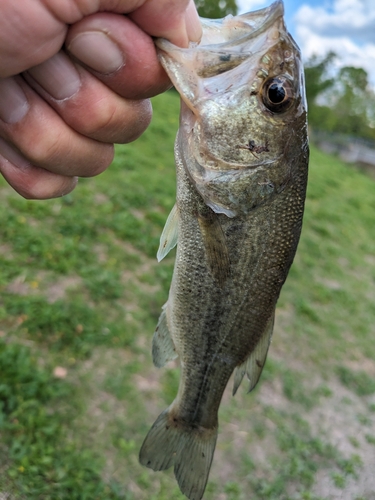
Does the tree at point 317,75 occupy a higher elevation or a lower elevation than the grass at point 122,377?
lower

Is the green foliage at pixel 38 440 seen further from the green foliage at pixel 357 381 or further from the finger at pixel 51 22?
the green foliage at pixel 357 381

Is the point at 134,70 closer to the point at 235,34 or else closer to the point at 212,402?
the point at 235,34

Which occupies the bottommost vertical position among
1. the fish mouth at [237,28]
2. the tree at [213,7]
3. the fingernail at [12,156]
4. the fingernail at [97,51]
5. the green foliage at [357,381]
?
the tree at [213,7]

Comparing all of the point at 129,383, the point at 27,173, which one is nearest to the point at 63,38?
the point at 27,173

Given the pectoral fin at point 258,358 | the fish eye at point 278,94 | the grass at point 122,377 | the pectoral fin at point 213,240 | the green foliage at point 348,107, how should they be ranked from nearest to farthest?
1. the fish eye at point 278,94
2. the pectoral fin at point 213,240
3. the pectoral fin at point 258,358
4. the grass at point 122,377
5. the green foliage at point 348,107

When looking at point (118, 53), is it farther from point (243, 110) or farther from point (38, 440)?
point (38, 440)

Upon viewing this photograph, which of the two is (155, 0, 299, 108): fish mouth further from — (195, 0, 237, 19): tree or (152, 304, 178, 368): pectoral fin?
(195, 0, 237, 19): tree

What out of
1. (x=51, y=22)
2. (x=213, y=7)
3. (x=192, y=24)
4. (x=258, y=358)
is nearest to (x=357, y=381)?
(x=258, y=358)

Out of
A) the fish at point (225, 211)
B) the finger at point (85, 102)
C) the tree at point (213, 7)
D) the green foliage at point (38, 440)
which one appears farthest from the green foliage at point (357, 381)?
the tree at point (213, 7)
